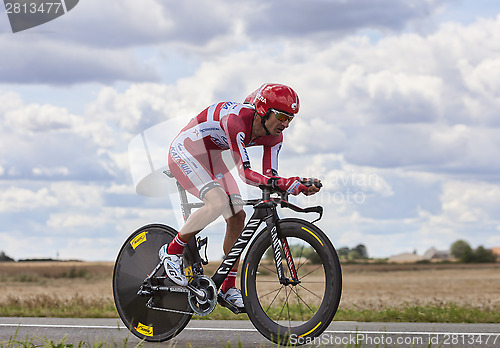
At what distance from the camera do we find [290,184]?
6109 millimetres

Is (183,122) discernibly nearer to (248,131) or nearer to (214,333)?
(248,131)

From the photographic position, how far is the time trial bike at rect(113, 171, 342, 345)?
6.14 meters

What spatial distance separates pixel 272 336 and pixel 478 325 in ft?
11.6

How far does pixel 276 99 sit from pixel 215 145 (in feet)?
3.32

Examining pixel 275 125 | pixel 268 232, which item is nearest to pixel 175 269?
pixel 268 232

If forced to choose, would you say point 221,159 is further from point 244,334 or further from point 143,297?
point 244,334

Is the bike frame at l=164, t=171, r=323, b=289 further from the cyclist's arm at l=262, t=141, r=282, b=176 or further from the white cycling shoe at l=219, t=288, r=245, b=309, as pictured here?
the cyclist's arm at l=262, t=141, r=282, b=176

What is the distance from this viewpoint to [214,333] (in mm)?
7844

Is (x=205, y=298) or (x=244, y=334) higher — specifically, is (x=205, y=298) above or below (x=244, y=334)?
above

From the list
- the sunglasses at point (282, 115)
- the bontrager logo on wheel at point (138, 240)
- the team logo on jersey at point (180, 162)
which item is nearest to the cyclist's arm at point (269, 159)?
the sunglasses at point (282, 115)

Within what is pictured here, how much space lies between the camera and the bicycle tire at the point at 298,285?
19.9ft

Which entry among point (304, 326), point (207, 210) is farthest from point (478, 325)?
point (207, 210)

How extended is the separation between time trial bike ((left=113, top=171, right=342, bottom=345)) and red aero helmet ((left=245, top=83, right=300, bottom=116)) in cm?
80

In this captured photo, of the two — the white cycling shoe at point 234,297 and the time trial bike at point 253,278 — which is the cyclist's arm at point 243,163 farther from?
the white cycling shoe at point 234,297
